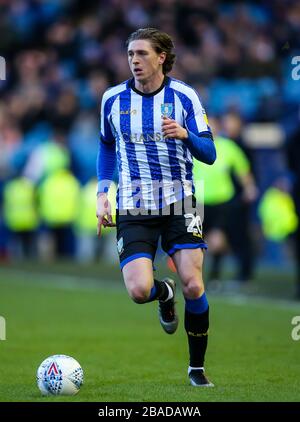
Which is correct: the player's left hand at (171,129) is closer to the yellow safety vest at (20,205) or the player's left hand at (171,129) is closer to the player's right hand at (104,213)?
the player's right hand at (104,213)

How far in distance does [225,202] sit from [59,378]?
25.3ft

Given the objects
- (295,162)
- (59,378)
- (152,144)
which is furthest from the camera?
(295,162)

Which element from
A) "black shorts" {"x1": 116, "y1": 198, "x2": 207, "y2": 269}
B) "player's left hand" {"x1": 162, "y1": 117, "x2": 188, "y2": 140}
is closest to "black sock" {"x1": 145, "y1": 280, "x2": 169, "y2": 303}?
"black shorts" {"x1": 116, "y1": 198, "x2": 207, "y2": 269}

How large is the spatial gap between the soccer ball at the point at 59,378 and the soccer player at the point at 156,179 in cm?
65

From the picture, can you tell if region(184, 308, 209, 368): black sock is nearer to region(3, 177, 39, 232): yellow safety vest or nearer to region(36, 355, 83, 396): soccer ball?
region(36, 355, 83, 396): soccer ball

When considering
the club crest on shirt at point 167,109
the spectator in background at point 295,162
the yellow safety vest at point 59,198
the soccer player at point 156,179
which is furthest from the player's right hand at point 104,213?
the yellow safety vest at point 59,198

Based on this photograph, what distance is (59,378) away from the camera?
22.2 feet

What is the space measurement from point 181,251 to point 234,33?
561 inches

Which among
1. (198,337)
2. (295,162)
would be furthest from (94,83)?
(198,337)

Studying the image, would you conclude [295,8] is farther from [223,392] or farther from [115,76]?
[223,392]

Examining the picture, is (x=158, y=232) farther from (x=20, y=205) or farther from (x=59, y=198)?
(x=20, y=205)

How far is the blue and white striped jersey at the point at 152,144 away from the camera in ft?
24.0

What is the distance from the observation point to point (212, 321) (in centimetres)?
1100
